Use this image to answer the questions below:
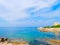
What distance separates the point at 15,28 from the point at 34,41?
866mm

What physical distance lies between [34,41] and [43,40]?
322 millimetres

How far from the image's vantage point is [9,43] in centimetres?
381

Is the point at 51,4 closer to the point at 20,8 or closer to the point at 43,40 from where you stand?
the point at 20,8

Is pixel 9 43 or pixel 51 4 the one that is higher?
pixel 51 4

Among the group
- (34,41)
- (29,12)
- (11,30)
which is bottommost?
(34,41)

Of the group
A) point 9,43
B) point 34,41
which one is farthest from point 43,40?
point 9,43

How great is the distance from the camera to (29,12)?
147 inches

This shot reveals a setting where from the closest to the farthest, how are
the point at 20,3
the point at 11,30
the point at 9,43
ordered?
1. the point at 20,3
2. the point at 9,43
3. the point at 11,30

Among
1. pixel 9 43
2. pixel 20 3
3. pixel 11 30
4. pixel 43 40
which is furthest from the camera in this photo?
pixel 43 40

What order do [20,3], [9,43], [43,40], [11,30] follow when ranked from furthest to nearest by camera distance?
[43,40] → [11,30] → [9,43] → [20,3]

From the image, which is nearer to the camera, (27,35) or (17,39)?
(17,39)

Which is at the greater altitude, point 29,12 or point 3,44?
point 29,12

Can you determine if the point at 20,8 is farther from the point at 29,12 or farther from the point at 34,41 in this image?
the point at 34,41

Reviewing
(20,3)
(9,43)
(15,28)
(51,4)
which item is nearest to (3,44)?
(9,43)
